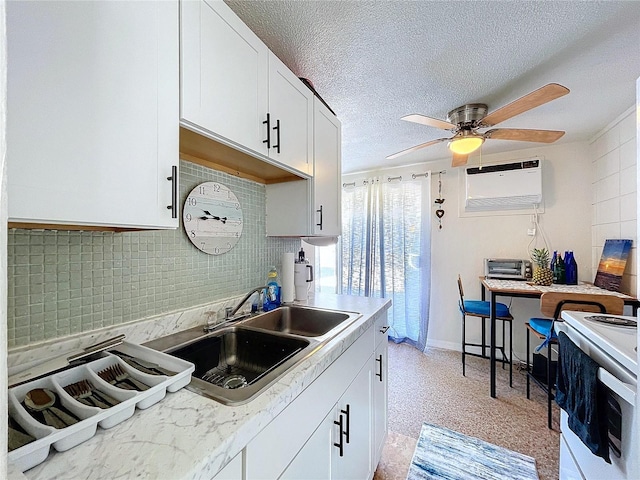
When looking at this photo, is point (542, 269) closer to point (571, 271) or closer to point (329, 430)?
point (571, 271)

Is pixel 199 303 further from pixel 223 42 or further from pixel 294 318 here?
pixel 223 42

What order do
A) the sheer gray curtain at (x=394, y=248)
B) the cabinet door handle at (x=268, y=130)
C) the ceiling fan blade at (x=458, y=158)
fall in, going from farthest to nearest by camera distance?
the sheer gray curtain at (x=394, y=248) < the ceiling fan blade at (x=458, y=158) < the cabinet door handle at (x=268, y=130)

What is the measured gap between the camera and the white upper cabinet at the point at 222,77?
2.79 ft

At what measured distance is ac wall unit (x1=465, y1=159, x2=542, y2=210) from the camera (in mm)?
2883

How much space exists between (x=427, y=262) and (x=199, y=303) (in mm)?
2856

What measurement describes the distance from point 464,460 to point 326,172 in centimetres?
202

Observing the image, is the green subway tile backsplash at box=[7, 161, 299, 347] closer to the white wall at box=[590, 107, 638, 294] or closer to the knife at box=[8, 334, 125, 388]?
the knife at box=[8, 334, 125, 388]

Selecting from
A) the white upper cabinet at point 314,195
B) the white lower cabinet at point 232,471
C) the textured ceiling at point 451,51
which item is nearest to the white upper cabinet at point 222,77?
the textured ceiling at point 451,51

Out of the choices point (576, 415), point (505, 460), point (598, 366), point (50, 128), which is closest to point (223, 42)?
point (50, 128)

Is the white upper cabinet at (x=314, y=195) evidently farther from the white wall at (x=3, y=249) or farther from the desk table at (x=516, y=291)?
the desk table at (x=516, y=291)

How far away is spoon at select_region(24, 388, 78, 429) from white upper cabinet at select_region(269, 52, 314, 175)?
104 centimetres

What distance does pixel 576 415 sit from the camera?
1051mm

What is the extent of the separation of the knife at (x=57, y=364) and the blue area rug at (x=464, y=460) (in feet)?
5.71

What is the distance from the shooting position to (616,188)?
230 cm
